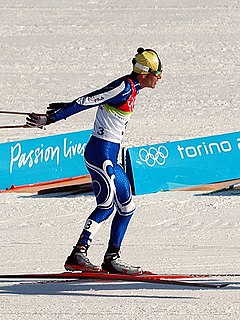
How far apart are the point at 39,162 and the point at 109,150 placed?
15.2 feet

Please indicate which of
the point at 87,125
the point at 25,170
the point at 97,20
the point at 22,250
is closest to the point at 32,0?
the point at 97,20

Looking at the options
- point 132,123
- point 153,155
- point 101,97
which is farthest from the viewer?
point 132,123

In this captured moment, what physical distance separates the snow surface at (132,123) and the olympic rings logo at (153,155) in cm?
37

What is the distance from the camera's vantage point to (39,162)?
12008 millimetres

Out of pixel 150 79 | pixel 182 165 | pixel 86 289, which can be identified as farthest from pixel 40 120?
pixel 182 165

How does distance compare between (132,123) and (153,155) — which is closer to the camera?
(153,155)

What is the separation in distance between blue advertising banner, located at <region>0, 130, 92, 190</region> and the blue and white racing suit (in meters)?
4.48

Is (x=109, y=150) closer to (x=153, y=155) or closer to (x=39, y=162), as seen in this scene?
(x=153, y=155)

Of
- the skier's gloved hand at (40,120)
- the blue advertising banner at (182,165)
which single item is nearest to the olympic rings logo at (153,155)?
the blue advertising banner at (182,165)

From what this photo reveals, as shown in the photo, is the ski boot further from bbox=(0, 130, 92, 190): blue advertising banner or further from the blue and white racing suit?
bbox=(0, 130, 92, 190): blue advertising banner

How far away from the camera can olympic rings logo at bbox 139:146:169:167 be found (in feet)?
37.6

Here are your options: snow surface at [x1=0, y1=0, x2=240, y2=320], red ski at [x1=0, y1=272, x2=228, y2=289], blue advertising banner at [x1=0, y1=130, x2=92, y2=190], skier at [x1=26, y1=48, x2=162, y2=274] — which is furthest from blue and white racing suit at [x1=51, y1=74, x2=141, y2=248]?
blue advertising banner at [x1=0, y1=130, x2=92, y2=190]

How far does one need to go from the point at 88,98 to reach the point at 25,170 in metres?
4.78

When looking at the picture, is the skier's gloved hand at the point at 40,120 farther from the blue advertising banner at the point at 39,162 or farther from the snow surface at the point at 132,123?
the blue advertising banner at the point at 39,162
